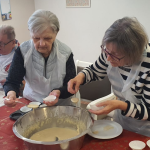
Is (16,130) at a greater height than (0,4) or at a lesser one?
lesser

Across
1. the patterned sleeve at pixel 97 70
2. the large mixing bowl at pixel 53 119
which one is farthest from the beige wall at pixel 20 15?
the large mixing bowl at pixel 53 119

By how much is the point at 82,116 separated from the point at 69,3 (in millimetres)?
2398

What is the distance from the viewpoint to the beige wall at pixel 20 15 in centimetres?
322

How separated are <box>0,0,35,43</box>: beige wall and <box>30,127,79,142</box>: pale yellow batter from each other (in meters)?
2.38

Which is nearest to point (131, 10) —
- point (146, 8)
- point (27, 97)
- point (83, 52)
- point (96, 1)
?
point (146, 8)

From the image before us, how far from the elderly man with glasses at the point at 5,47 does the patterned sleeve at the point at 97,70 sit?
0.91 metres

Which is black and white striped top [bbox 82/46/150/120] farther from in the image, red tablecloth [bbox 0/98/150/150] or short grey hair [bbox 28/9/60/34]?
short grey hair [bbox 28/9/60/34]

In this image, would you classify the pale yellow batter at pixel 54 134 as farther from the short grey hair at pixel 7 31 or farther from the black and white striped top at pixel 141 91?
the short grey hair at pixel 7 31

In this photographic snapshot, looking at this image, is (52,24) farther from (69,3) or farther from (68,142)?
(69,3)

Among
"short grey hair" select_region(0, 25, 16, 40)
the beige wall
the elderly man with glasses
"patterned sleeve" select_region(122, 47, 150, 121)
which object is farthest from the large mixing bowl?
→ the beige wall

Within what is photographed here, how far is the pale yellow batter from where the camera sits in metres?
1.18

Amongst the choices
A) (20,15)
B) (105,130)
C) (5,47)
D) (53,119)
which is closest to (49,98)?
(53,119)

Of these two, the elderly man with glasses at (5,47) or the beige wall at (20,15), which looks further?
the beige wall at (20,15)

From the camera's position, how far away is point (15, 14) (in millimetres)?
3248
